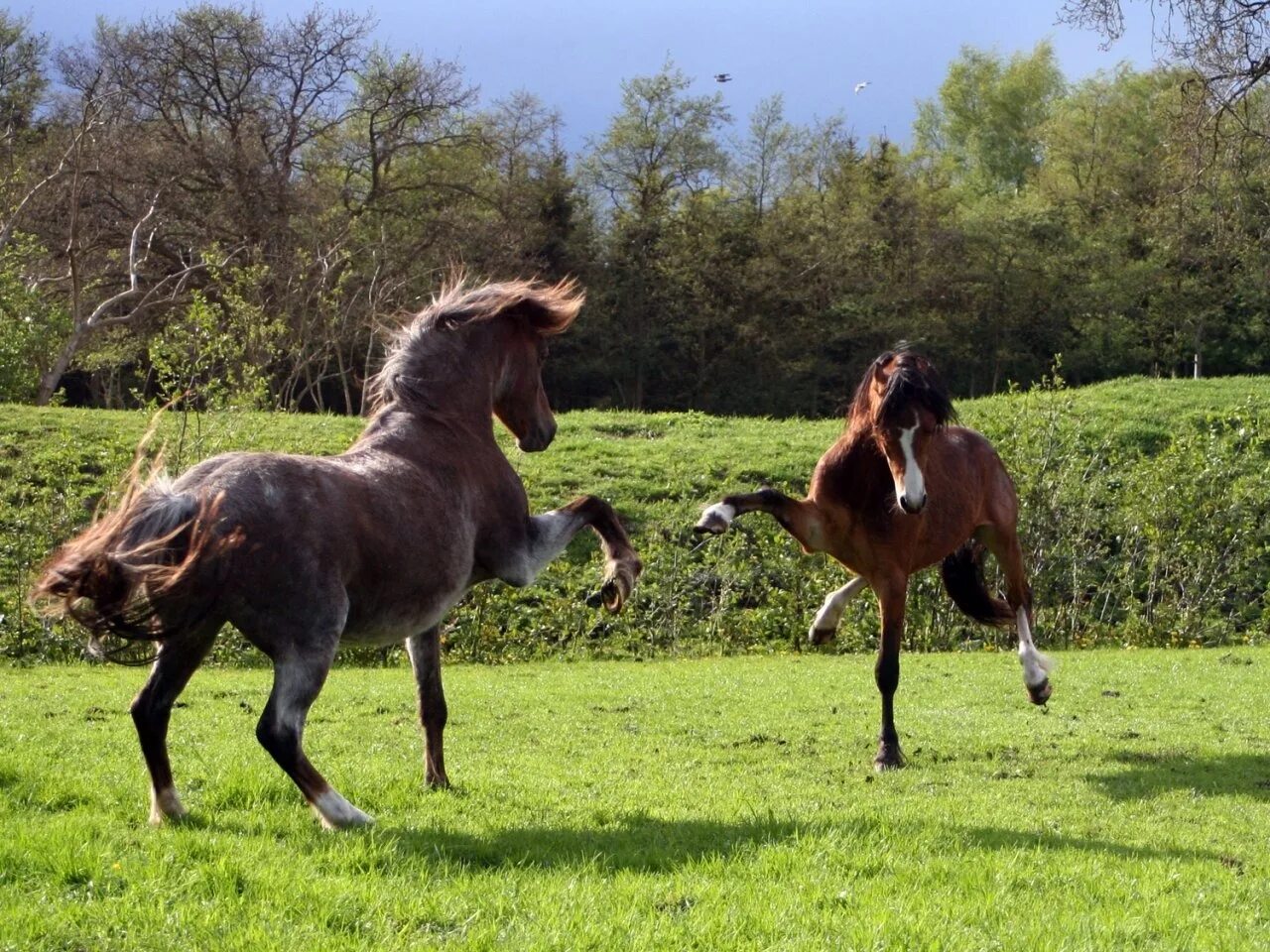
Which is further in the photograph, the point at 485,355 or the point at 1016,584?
the point at 1016,584

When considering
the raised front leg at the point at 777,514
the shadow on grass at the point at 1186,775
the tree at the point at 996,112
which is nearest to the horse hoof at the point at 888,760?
the shadow on grass at the point at 1186,775

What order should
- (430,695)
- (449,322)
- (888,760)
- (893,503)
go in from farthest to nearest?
(893,503) < (888,760) < (449,322) < (430,695)

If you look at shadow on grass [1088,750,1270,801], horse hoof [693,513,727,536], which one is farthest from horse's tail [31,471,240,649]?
shadow on grass [1088,750,1270,801]

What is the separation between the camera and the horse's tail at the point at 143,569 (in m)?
5.16

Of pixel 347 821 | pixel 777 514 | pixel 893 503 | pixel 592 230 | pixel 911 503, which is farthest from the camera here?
pixel 592 230

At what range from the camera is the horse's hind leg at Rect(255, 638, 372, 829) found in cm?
529

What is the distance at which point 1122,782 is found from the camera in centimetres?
804

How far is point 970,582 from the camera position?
11180 millimetres

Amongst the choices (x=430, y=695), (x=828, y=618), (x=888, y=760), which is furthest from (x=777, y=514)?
(x=430, y=695)

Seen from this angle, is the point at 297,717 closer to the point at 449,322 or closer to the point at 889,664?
the point at 449,322

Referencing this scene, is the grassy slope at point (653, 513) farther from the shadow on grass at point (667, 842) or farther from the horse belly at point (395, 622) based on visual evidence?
the shadow on grass at point (667, 842)

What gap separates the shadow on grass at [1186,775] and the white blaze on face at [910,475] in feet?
6.60

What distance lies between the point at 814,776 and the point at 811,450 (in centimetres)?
1566

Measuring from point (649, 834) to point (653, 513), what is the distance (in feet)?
45.9
